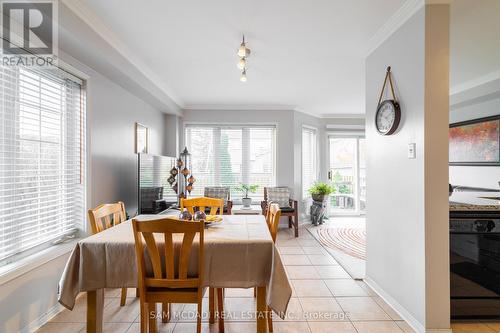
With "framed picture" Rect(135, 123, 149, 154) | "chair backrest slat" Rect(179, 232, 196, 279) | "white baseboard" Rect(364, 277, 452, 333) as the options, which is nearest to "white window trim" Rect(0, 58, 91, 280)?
"framed picture" Rect(135, 123, 149, 154)

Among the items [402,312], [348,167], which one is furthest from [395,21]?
[348,167]

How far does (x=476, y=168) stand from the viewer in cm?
410

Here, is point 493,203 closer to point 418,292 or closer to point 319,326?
point 418,292

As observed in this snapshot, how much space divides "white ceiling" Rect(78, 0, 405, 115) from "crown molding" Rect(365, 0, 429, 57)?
43 mm

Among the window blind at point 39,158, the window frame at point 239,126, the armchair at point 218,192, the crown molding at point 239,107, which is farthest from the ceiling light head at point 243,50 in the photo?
the armchair at point 218,192

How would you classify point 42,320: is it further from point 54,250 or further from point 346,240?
point 346,240

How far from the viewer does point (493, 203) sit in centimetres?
227

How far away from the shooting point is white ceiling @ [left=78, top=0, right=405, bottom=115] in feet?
7.02

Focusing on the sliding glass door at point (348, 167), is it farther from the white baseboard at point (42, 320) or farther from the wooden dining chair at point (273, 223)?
the white baseboard at point (42, 320)

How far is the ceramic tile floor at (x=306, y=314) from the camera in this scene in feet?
6.83

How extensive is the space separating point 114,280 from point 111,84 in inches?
95.6

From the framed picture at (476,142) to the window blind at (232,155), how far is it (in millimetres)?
3285

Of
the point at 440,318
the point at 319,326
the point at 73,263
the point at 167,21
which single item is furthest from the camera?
the point at 167,21

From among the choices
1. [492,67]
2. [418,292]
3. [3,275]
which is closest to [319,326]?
[418,292]
